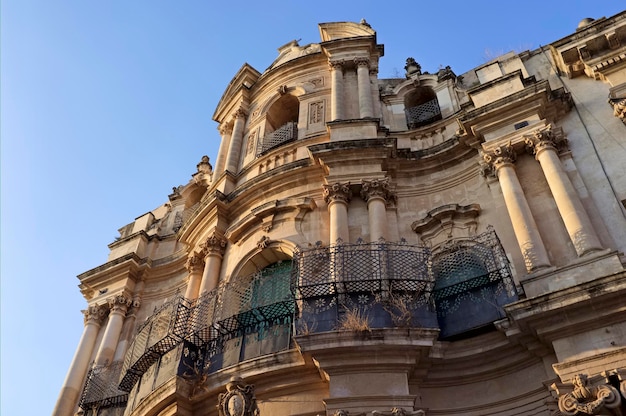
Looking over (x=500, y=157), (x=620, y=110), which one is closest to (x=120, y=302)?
(x=500, y=157)

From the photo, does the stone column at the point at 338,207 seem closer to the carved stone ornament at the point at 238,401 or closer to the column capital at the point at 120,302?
the carved stone ornament at the point at 238,401

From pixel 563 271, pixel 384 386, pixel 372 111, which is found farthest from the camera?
pixel 372 111

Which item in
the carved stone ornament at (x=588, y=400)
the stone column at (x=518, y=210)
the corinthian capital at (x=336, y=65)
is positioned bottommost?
the carved stone ornament at (x=588, y=400)

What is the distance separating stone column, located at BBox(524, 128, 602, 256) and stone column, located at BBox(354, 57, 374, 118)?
4505 millimetres

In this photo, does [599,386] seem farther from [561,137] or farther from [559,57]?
[559,57]

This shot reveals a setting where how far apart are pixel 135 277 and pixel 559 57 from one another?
12412 mm

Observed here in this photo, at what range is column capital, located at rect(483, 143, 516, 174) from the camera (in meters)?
10.9

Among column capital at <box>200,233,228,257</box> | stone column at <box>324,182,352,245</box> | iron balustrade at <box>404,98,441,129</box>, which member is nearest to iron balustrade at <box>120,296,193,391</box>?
A: column capital at <box>200,233,228,257</box>

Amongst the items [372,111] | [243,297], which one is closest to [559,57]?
[372,111]

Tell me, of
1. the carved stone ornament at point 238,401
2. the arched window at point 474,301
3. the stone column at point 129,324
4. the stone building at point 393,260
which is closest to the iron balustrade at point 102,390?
the stone building at point 393,260

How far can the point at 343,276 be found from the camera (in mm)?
9312

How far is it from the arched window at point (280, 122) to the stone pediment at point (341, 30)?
2618mm

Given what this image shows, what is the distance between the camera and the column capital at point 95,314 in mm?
15438

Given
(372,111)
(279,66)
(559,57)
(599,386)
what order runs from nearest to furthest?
(599,386) → (559,57) → (372,111) → (279,66)
